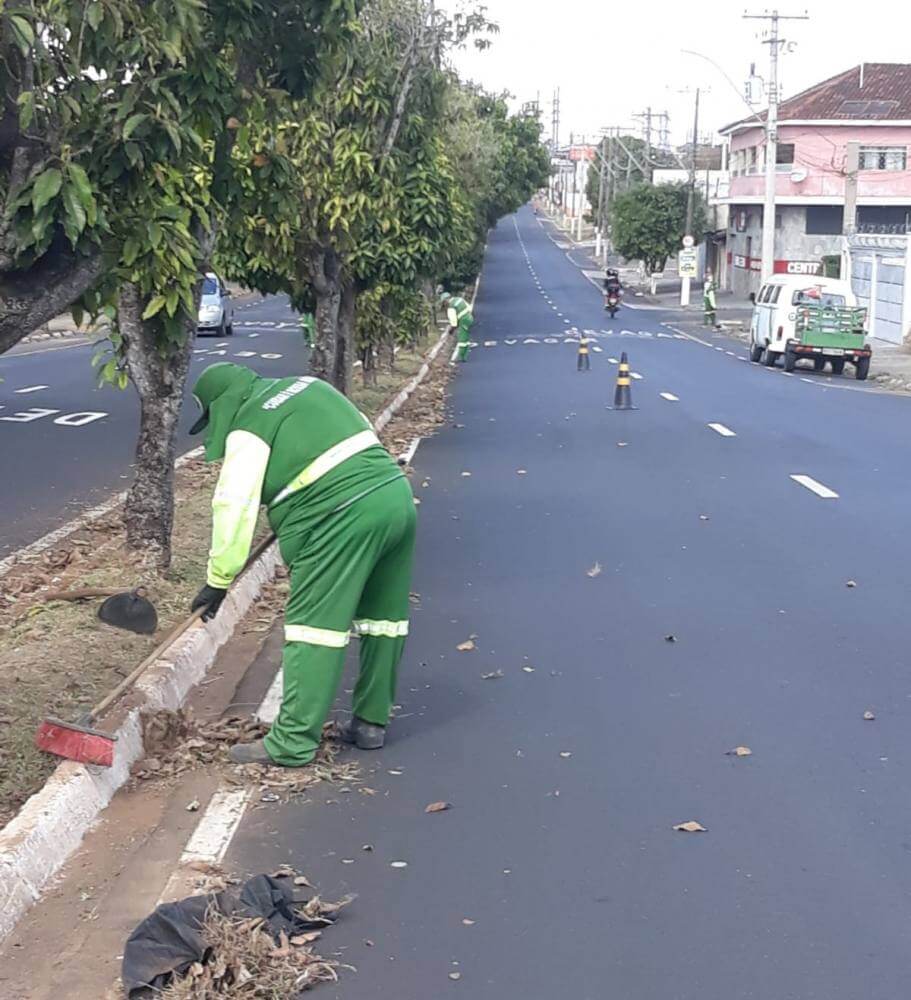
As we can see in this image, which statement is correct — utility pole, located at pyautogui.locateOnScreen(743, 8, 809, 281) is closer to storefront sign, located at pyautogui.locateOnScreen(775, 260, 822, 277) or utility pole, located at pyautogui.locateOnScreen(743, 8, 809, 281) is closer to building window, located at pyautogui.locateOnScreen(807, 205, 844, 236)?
storefront sign, located at pyautogui.locateOnScreen(775, 260, 822, 277)

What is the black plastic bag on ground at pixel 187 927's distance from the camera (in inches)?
177

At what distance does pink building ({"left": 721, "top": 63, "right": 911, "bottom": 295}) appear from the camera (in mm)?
64438

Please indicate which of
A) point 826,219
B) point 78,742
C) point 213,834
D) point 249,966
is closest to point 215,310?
point 826,219

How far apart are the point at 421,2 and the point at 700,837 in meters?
15.1

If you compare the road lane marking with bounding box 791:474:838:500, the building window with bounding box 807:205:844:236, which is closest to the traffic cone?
the road lane marking with bounding box 791:474:838:500

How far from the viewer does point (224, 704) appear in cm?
779

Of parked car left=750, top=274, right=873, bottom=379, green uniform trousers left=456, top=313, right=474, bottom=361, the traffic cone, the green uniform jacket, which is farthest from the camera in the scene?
green uniform trousers left=456, top=313, right=474, bottom=361

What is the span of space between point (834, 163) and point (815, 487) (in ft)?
176

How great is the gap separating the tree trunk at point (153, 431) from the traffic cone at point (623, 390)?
548 inches

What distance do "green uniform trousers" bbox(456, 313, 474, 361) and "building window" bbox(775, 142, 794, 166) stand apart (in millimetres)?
32933

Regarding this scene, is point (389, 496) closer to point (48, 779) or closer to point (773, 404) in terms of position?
point (48, 779)

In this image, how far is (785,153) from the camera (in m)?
67.7

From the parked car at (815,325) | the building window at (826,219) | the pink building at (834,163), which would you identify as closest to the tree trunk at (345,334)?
the parked car at (815,325)

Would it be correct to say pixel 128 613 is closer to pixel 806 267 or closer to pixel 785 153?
pixel 806 267
